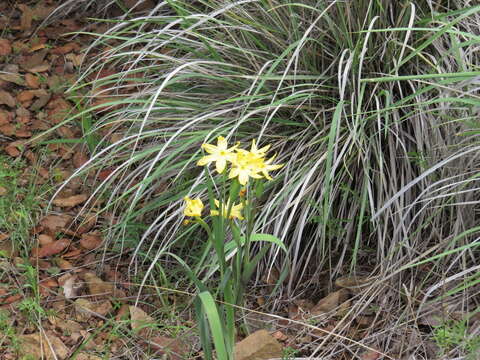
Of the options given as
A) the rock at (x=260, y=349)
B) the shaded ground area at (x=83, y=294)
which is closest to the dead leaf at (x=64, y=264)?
the shaded ground area at (x=83, y=294)

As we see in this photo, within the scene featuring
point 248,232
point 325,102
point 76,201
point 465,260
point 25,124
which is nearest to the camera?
point 248,232

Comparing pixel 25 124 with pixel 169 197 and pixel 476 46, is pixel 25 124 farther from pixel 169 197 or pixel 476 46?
pixel 476 46

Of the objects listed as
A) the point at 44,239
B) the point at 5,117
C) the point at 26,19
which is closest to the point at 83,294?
the point at 44,239

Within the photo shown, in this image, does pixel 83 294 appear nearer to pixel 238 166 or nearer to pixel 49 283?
pixel 49 283

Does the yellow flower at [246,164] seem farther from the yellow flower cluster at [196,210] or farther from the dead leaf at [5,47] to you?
the dead leaf at [5,47]

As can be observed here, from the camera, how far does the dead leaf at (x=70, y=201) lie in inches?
115

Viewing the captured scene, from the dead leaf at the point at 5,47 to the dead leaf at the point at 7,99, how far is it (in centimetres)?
34

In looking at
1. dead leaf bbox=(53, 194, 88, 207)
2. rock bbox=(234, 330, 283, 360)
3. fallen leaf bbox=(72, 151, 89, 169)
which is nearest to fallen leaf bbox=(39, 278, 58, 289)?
dead leaf bbox=(53, 194, 88, 207)

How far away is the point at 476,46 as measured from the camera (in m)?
2.58

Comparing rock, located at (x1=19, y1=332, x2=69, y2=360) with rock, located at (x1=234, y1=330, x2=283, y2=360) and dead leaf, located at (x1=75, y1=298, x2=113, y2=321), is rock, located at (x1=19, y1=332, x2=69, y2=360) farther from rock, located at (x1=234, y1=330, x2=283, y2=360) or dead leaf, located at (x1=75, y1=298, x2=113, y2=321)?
rock, located at (x1=234, y1=330, x2=283, y2=360)

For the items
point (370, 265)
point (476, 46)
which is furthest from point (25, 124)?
point (476, 46)

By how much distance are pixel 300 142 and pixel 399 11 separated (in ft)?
1.87

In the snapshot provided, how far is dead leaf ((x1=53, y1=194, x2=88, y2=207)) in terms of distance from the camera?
2920mm

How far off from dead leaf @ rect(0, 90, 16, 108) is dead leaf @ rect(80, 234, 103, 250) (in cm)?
93
